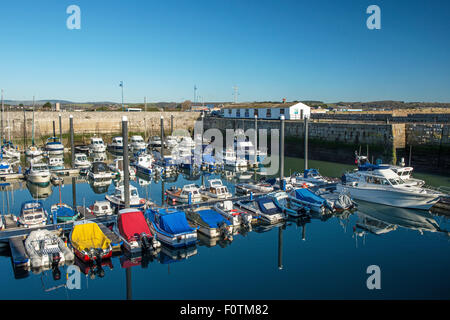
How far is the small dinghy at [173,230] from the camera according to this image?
15.9 m

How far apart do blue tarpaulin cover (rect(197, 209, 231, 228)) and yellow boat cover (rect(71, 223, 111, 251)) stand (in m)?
4.54

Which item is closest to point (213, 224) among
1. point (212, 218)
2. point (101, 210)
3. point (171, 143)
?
point (212, 218)

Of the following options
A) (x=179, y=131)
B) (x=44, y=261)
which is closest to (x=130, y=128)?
(x=179, y=131)

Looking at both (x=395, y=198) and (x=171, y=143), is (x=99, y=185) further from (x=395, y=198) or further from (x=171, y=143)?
(x=171, y=143)

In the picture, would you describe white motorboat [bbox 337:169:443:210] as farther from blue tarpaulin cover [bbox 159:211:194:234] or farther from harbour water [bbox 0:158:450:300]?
blue tarpaulin cover [bbox 159:211:194:234]

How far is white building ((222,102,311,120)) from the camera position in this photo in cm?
5043

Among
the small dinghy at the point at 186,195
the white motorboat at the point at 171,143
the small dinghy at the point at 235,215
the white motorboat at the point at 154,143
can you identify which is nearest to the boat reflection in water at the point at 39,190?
the small dinghy at the point at 186,195

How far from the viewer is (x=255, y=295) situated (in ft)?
40.7

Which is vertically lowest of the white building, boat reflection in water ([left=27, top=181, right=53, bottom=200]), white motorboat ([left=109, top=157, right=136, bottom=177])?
boat reflection in water ([left=27, top=181, right=53, bottom=200])

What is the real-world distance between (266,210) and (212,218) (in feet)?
10.9

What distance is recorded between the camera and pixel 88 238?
15.1 meters

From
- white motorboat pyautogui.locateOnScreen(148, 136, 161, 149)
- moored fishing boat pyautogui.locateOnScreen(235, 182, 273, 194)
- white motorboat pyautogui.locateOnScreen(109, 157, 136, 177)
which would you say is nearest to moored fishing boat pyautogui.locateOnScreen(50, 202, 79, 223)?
moored fishing boat pyautogui.locateOnScreen(235, 182, 273, 194)

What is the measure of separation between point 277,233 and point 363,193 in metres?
7.52
